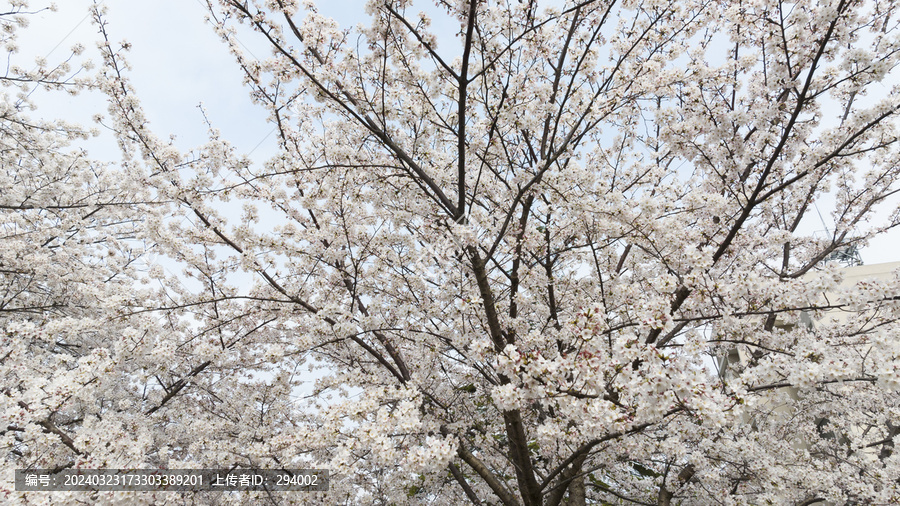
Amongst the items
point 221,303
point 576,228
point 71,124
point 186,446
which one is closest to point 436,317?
point 576,228

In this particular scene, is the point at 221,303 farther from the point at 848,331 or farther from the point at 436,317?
the point at 848,331

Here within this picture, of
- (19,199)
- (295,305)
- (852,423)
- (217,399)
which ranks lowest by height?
(852,423)

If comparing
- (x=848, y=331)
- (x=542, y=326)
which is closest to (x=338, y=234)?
(x=542, y=326)

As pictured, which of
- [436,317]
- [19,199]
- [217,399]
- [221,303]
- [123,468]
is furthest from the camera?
[19,199]

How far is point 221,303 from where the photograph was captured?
6551 mm

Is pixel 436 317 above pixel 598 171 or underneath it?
underneath

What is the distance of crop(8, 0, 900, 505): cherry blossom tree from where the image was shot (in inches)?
146

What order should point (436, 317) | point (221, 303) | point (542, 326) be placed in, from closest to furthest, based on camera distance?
point (436, 317)
point (542, 326)
point (221, 303)

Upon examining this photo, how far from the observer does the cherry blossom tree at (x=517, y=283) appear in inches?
146

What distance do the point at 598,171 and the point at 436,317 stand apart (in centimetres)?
358

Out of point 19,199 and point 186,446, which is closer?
point 186,446

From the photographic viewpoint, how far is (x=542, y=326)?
19.7 ft

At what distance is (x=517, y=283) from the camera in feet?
17.9

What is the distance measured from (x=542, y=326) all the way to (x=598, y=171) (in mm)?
2699
